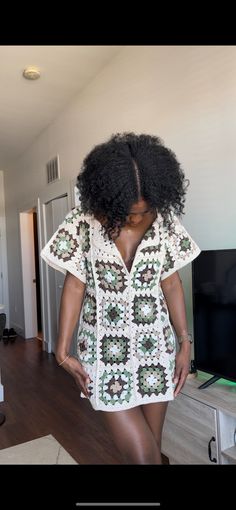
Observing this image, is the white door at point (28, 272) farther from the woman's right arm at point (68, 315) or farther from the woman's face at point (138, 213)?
the woman's face at point (138, 213)

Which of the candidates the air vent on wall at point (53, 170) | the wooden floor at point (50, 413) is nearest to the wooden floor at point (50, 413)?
the wooden floor at point (50, 413)

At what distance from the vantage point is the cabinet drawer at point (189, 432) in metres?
1.67

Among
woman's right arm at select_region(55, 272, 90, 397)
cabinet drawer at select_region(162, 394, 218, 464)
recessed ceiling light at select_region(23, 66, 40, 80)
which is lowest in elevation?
cabinet drawer at select_region(162, 394, 218, 464)

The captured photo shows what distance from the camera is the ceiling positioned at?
281cm

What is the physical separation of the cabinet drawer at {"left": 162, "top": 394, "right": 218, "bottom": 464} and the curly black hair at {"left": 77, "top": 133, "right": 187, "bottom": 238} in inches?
45.0

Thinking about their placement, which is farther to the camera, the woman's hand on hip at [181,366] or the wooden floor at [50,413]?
the wooden floor at [50,413]

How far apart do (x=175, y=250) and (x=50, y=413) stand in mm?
2211

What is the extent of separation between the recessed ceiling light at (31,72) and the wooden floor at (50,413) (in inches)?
107

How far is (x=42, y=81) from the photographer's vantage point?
10.8ft

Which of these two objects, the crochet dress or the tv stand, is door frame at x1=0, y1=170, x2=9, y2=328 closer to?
the tv stand

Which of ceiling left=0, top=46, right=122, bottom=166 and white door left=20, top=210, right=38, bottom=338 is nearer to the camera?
ceiling left=0, top=46, right=122, bottom=166

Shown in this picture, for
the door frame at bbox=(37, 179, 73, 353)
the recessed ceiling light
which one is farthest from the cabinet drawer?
the door frame at bbox=(37, 179, 73, 353)
